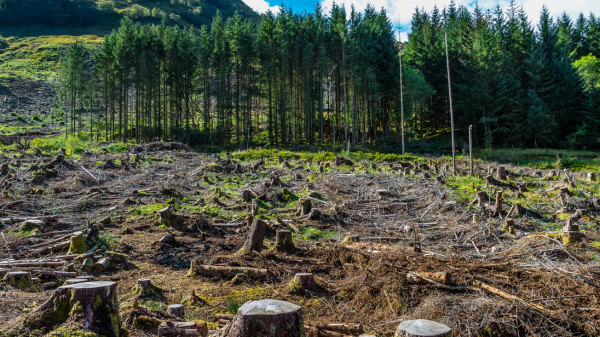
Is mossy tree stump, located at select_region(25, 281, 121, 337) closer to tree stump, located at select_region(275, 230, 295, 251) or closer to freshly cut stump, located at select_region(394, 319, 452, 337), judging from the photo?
freshly cut stump, located at select_region(394, 319, 452, 337)

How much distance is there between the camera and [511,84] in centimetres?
3612

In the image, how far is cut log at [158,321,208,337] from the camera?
10.3ft

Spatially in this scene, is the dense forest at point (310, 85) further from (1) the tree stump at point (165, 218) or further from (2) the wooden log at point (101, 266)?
(2) the wooden log at point (101, 266)

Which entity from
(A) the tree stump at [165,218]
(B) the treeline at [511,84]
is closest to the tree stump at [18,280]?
(A) the tree stump at [165,218]

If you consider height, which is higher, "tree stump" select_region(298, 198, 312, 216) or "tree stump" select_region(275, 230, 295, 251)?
"tree stump" select_region(298, 198, 312, 216)

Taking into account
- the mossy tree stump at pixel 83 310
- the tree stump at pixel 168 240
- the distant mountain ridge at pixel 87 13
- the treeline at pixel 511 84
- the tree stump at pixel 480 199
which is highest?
the distant mountain ridge at pixel 87 13

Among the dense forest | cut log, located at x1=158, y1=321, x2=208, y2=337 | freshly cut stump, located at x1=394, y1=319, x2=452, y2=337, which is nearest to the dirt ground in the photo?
cut log, located at x1=158, y1=321, x2=208, y2=337

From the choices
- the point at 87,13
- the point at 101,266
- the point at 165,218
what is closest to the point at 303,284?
the point at 101,266

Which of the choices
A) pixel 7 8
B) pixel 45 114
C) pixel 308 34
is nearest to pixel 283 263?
pixel 308 34

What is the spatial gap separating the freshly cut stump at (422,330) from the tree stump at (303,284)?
95.1 inches

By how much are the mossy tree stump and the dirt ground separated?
32 centimetres

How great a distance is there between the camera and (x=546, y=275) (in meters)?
4.62

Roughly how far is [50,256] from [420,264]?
5.59 meters

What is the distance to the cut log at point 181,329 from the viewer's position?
313 cm
